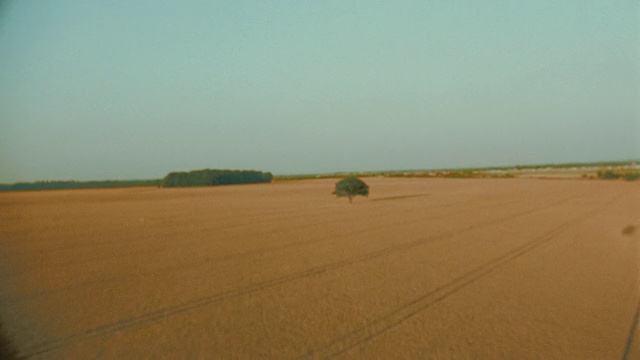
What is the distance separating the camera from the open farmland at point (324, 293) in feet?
17.9

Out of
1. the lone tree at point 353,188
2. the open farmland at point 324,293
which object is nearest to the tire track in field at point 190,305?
the open farmland at point 324,293

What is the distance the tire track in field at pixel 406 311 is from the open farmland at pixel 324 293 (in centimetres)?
3

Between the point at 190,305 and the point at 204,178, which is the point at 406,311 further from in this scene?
the point at 204,178

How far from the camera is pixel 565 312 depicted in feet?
21.8

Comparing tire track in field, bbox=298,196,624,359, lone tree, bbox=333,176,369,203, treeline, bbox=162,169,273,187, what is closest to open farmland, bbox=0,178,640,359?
tire track in field, bbox=298,196,624,359

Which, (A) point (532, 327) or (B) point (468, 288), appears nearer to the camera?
(A) point (532, 327)

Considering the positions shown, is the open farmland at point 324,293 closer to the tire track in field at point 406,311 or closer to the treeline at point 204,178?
the tire track in field at point 406,311

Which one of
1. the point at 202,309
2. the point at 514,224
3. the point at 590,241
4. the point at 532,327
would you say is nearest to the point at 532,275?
the point at 532,327

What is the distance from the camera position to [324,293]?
7.74 m

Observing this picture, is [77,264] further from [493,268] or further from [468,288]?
[493,268]

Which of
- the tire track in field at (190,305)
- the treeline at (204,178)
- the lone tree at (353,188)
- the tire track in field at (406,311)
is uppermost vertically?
the treeline at (204,178)

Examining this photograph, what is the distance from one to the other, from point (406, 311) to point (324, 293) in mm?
1700

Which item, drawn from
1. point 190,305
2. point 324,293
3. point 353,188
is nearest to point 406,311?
point 324,293

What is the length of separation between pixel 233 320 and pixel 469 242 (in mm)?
8687
